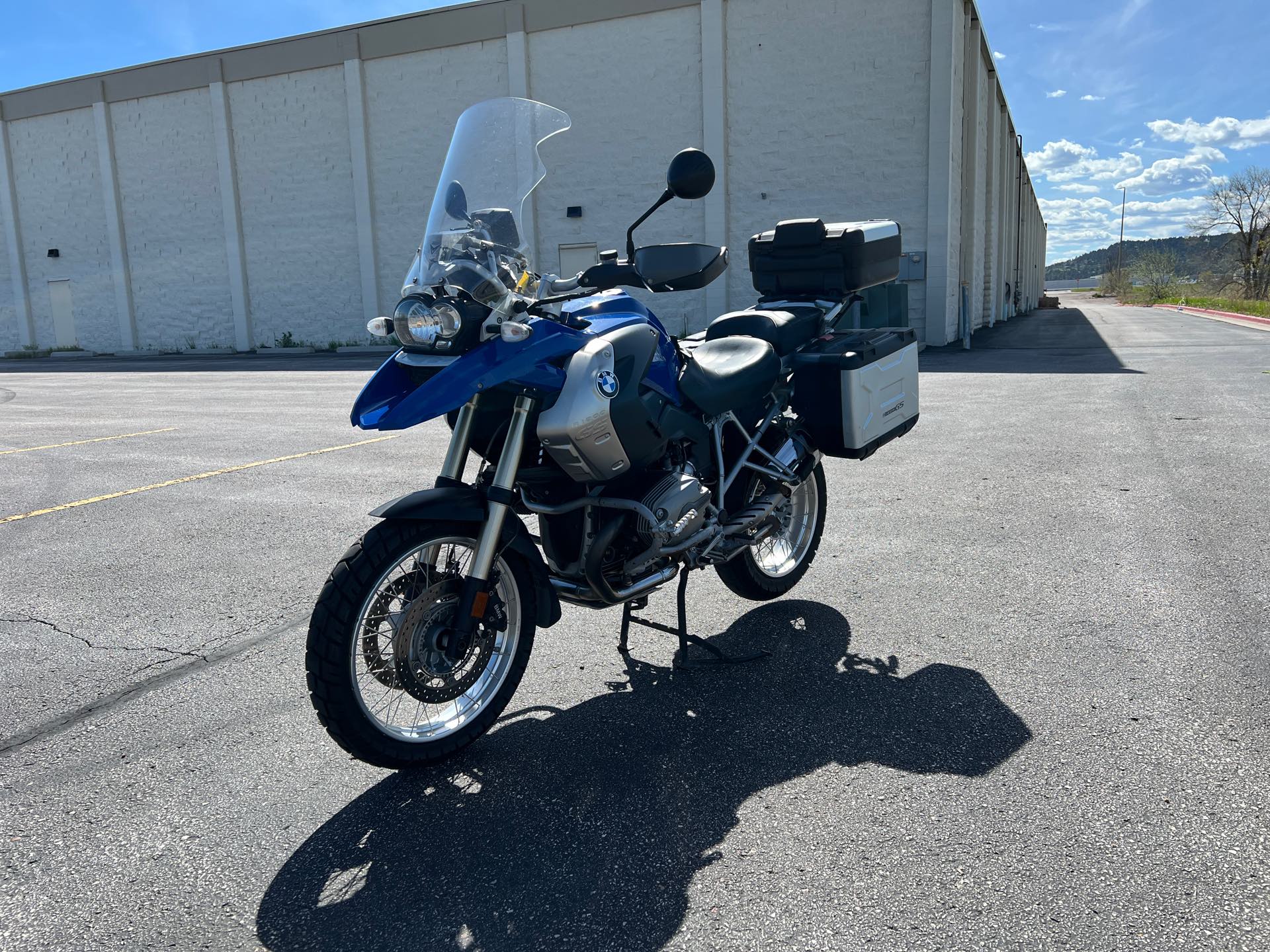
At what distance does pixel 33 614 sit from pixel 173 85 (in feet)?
91.3

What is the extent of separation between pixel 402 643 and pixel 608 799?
0.78m

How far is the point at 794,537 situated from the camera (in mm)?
4750

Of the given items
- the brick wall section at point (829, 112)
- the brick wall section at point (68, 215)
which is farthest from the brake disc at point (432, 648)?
the brick wall section at point (68, 215)

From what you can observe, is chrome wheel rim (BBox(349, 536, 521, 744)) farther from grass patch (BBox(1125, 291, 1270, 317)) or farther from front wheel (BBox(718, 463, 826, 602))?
grass patch (BBox(1125, 291, 1270, 317))

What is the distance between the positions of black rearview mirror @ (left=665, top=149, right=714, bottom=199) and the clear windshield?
508mm

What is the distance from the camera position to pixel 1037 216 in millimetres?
70750

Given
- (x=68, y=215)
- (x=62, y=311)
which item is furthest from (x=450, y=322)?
(x=62, y=311)

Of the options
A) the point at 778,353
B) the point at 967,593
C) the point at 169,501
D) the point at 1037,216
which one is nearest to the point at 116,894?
the point at 778,353

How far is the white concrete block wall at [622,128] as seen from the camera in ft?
72.0

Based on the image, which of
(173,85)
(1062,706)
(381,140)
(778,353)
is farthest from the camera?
(173,85)

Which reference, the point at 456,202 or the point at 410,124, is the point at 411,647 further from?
the point at 410,124

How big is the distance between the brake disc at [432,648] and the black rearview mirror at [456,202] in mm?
1241

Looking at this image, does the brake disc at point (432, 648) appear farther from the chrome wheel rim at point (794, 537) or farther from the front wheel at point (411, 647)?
the chrome wheel rim at point (794, 537)

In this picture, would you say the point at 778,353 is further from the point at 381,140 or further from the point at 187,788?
the point at 381,140
